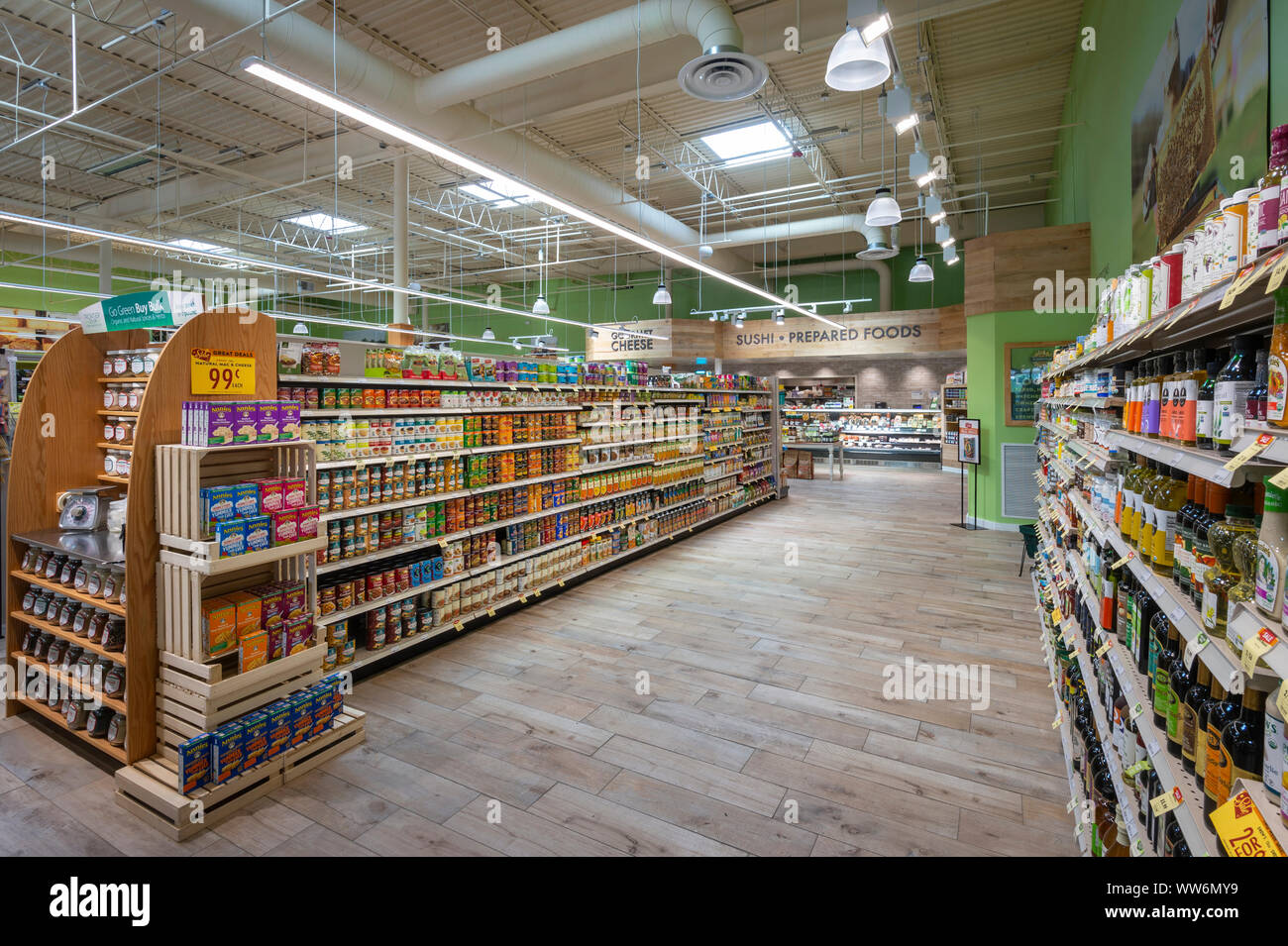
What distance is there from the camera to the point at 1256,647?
1032mm

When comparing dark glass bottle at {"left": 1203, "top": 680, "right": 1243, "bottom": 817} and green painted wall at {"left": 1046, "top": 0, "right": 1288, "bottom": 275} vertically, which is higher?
green painted wall at {"left": 1046, "top": 0, "right": 1288, "bottom": 275}

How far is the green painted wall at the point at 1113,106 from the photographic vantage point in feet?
7.52

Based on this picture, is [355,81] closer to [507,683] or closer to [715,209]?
[507,683]


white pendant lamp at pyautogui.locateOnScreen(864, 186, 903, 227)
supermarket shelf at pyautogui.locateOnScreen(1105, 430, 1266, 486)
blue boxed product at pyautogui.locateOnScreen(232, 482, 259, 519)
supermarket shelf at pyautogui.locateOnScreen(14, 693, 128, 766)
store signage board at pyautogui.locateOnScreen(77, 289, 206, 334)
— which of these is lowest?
supermarket shelf at pyautogui.locateOnScreen(14, 693, 128, 766)

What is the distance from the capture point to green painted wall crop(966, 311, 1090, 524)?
342 inches

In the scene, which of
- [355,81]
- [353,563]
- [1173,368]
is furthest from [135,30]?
[1173,368]

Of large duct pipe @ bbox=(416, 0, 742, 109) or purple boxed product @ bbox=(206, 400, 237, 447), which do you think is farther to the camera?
large duct pipe @ bbox=(416, 0, 742, 109)

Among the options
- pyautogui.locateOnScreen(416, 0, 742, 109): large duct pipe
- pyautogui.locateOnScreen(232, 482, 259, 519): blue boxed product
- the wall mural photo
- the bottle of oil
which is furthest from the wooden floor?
pyautogui.locateOnScreen(416, 0, 742, 109): large duct pipe

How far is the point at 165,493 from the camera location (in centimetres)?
301

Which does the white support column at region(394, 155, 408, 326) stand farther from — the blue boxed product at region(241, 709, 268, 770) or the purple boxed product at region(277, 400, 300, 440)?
the blue boxed product at region(241, 709, 268, 770)

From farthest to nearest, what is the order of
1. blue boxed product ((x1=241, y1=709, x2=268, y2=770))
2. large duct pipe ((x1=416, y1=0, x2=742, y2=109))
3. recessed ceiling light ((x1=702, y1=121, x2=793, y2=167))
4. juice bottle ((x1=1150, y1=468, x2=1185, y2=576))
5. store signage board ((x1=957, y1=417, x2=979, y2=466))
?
recessed ceiling light ((x1=702, y1=121, x2=793, y2=167))
store signage board ((x1=957, y1=417, x2=979, y2=466))
large duct pipe ((x1=416, y1=0, x2=742, y2=109))
blue boxed product ((x1=241, y1=709, x2=268, y2=770))
juice bottle ((x1=1150, y1=468, x2=1185, y2=576))

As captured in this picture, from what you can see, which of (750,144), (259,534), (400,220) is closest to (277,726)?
(259,534)

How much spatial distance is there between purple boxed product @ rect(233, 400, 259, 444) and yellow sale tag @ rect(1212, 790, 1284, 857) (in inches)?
143

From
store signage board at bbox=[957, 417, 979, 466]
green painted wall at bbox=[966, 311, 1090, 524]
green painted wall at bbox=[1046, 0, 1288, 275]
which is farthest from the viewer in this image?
store signage board at bbox=[957, 417, 979, 466]
